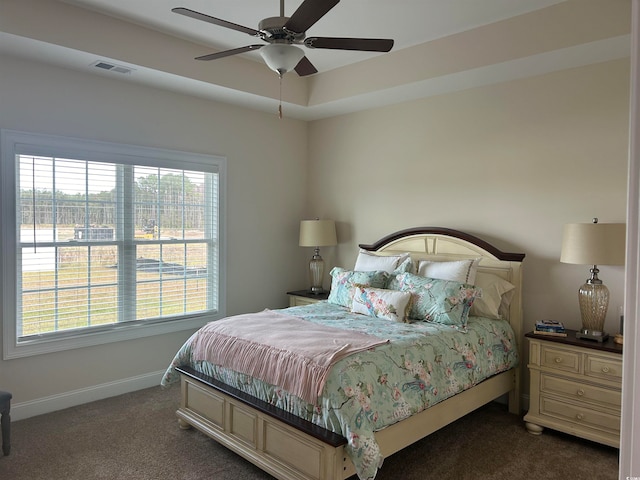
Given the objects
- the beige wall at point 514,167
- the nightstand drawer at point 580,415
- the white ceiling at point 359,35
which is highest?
the white ceiling at point 359,35

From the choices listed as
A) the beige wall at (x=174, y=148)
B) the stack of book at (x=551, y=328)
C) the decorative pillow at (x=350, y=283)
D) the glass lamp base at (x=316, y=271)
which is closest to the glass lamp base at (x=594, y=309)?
the stack of book at (x=551, y=328)

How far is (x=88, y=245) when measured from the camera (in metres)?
3.85

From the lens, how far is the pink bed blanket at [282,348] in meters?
2.50

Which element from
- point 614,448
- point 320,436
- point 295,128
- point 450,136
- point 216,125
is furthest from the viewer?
point 295,128

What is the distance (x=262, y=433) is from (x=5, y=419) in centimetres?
167

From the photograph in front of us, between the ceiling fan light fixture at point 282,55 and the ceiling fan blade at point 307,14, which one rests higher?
the ceiling fan blade at point 307,14

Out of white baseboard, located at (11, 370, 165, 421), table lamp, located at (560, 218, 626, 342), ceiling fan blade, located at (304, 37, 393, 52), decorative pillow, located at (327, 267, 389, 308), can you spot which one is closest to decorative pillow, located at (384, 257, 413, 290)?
decorative pillow, located at (327, 267, 389, 308)

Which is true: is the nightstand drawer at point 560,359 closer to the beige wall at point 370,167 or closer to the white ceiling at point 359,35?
the beige wall at point 370,167

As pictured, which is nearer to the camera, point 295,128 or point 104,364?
point 104,364

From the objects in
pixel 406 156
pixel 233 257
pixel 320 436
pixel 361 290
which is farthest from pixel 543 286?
pixel 233 257

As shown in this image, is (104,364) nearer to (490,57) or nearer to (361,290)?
(361,290)

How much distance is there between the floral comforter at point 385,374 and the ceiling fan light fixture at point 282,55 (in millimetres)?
1658

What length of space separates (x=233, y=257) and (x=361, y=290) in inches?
67.5

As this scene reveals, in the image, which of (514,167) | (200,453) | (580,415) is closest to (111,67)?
(200,453)
